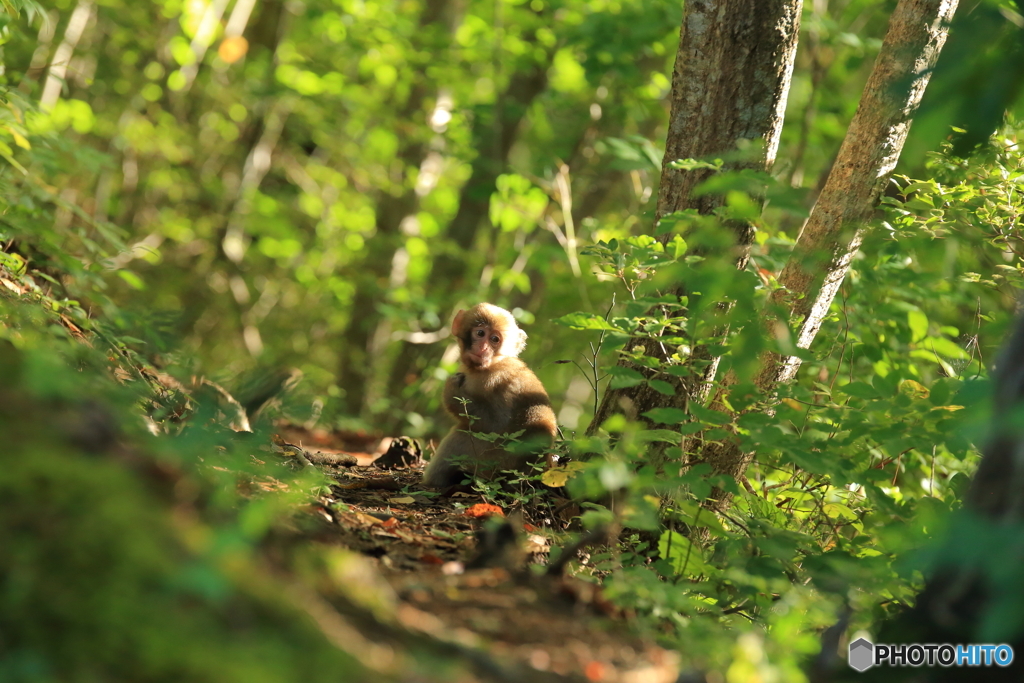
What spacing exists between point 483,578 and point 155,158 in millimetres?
12060

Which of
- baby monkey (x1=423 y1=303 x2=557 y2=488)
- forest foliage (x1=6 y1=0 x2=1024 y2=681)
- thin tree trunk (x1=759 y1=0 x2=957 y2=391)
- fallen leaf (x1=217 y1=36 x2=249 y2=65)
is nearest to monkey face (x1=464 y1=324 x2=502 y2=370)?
baby monkey (x1=423 y1=303 x2=557 y2=488)

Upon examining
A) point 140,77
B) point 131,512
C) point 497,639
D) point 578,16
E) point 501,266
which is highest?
point 578,16

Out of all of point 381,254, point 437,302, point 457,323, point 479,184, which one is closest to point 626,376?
point 457,323

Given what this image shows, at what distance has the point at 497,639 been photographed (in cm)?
226

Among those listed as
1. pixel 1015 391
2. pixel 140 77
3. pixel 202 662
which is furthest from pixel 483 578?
pixel 140 77

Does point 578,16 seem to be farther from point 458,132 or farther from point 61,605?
point 61,605

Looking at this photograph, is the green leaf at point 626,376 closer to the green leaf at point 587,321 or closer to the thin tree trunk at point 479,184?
the green leaf at point 587,321

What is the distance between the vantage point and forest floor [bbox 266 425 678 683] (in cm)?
223

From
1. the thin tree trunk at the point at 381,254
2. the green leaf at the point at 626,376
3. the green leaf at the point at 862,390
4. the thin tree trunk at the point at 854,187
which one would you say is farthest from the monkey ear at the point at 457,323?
the thin tree trunk at the point at 381,254

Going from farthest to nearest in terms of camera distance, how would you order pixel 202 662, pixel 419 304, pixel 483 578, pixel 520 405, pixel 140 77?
pixel 140 77 → pixel 419 304 → pixel 520 405 → pixel 483 578 → pixel 202 662

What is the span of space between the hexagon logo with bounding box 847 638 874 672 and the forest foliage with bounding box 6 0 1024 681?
12 centimetres
